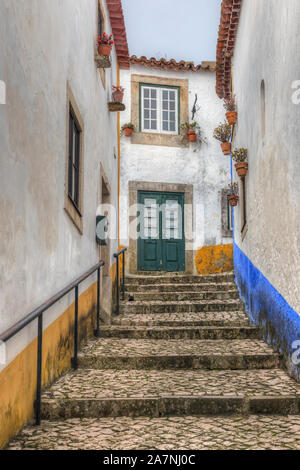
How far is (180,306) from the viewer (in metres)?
7.16

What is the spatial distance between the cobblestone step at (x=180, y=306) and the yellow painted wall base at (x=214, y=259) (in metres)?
3.28

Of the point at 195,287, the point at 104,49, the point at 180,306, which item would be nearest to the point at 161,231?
the point at 195,287

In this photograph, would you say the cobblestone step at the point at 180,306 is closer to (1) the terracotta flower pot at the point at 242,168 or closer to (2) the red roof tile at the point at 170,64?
(1) the terracotta flower pot at the point at 242,168

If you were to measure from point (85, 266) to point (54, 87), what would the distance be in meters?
2.26

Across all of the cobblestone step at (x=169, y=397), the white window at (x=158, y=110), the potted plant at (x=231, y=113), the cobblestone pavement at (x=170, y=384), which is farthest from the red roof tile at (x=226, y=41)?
the cobblestone step at (x=169, y=397)

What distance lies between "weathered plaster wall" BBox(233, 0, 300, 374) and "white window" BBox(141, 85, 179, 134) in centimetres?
394

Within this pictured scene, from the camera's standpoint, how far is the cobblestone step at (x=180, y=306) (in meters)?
7.15

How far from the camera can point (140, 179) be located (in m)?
10.7

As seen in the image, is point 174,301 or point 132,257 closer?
point 174,301

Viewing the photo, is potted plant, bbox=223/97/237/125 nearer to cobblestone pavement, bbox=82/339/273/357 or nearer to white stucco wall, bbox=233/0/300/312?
white stucco wall, bbox=233/0/300/312

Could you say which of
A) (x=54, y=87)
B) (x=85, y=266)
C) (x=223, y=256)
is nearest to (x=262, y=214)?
(x=85, y=266)

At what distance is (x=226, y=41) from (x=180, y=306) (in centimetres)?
484

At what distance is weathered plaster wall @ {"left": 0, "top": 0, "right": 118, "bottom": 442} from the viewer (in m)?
2.94
